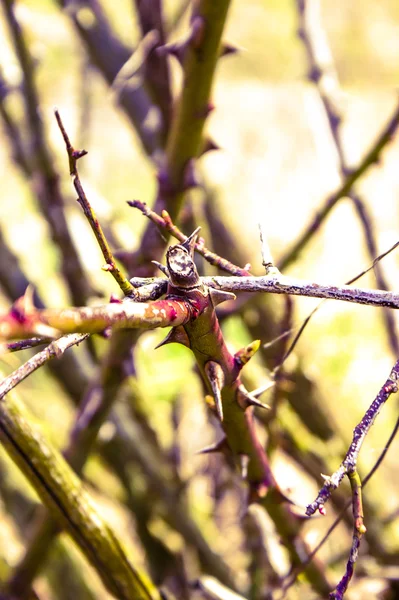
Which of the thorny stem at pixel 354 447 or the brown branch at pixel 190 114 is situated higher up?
the brown branch at pixel 190 114

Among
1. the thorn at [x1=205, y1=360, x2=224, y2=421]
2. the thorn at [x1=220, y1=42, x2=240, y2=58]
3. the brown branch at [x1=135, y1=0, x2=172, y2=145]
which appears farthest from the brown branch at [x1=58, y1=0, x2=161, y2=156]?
the thorn at [x1=205, y1=360, x2=224, y2=421]

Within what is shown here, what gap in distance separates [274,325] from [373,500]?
0.45 meters

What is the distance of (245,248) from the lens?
146 cm

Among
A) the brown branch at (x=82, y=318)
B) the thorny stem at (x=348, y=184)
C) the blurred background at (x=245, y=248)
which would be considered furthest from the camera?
the blurred background at (x=245, y=248)

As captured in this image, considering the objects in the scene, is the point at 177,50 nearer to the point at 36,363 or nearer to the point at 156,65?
the point at 156,65

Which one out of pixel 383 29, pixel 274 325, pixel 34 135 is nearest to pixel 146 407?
pixel 274 325

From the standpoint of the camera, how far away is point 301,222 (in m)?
2.83

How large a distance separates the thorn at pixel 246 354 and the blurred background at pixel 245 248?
12cm

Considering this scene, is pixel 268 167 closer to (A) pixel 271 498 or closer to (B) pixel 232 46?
(B) pixel 232 46

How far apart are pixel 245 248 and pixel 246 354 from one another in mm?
993

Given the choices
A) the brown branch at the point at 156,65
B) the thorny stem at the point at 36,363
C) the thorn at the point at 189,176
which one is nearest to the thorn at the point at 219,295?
the thorny stem at the point at 36,363

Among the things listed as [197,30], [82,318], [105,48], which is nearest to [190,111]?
[197,30]

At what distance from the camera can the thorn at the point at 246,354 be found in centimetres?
48

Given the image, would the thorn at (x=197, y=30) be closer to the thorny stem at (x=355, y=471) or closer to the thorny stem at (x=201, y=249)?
the thorny stem at (x=201, y=249)
